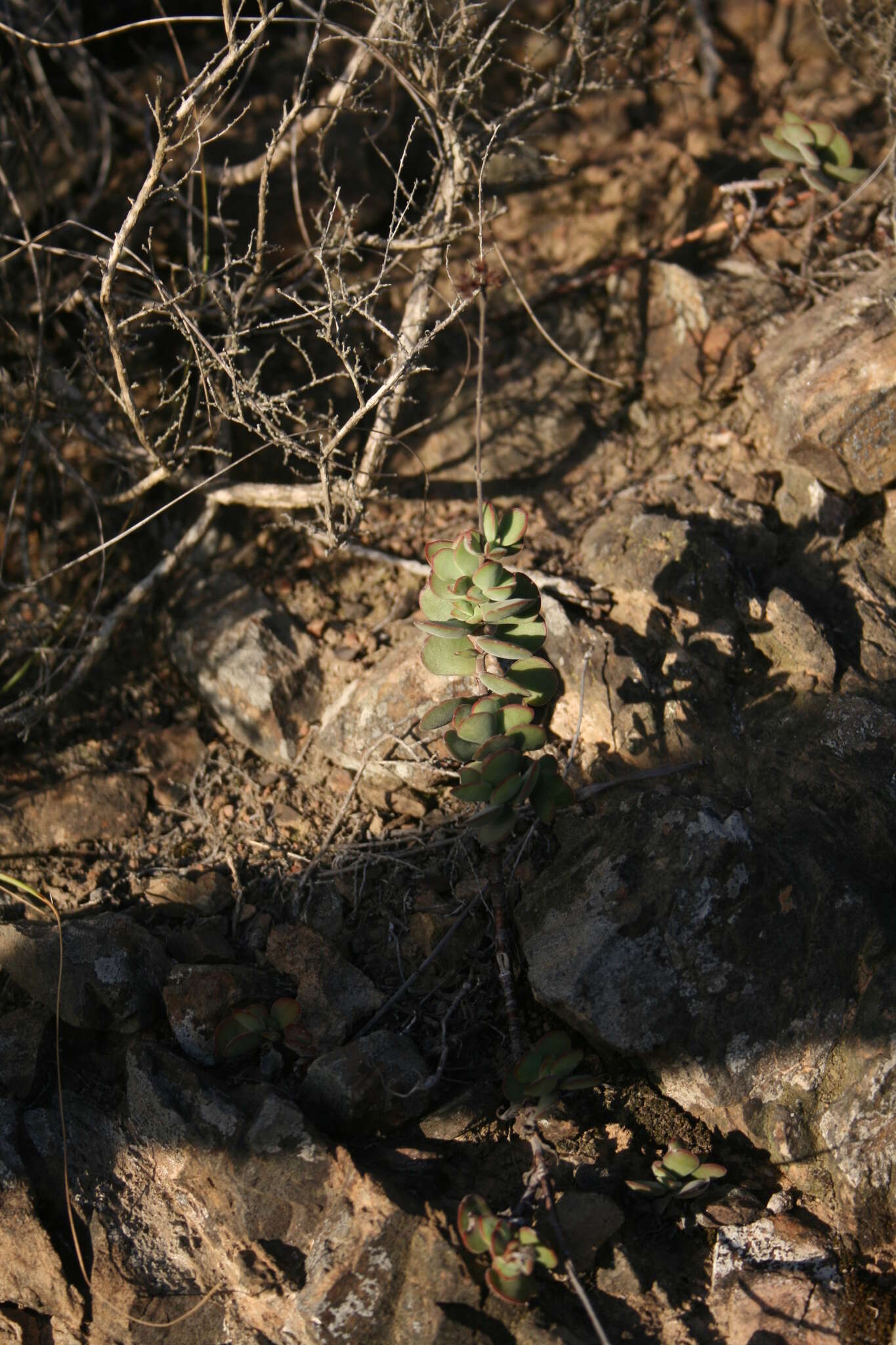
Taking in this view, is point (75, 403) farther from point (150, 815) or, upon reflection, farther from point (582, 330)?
point (582, 330)

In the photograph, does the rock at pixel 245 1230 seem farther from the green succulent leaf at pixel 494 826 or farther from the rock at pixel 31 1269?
the green succulent leaf at pixel 494 826

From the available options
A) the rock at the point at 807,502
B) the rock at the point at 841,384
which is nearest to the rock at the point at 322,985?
the rock at the point at 807,502

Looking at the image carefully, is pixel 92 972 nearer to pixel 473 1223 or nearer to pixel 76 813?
pixel 76 813

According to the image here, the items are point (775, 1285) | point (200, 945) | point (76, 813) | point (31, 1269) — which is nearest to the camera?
point (775, 1285)

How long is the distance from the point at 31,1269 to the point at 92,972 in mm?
613

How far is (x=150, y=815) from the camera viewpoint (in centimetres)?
292

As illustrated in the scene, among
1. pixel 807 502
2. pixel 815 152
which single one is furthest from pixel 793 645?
pixel 815 152

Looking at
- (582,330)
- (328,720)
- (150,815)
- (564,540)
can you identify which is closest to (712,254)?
(582,330)

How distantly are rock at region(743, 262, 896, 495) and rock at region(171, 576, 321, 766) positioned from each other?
1.69 meters

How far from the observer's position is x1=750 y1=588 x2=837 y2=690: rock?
8.73ft

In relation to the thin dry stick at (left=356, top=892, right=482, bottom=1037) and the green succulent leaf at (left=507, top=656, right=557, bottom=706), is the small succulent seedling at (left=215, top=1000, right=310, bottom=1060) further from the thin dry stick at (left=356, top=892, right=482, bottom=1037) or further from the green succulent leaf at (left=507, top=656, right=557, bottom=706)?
the green succulent leaf at (left=507, top=656, right=557, bottom=706)

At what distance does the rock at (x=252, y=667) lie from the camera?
2980 millimetres

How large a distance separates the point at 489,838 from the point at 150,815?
124 cm

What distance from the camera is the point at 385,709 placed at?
2.87m
